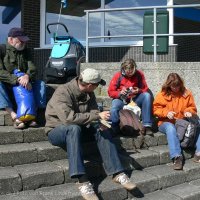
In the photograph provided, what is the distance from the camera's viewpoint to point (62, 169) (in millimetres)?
4504

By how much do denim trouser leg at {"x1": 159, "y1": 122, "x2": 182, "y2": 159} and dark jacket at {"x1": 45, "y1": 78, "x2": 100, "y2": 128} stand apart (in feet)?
4.29

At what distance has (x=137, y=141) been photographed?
5.63m

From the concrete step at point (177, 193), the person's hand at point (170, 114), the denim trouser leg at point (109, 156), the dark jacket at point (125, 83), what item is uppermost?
the dark jacket at point (125, 83)

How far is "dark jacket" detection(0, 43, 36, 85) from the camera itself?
208 inches

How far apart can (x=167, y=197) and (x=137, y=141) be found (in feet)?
3.71

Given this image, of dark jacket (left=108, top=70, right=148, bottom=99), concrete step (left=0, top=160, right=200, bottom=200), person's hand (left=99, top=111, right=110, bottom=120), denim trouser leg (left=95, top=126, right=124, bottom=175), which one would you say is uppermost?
dark jacket (left=108, top=70, right=148, bottom=99)

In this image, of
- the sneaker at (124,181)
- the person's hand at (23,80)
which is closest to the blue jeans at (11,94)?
the person's hand at (23,80)

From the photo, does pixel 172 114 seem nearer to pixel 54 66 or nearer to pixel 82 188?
pixel 82 188

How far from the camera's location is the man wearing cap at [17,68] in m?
5.25

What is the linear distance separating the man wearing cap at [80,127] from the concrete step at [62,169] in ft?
0.73

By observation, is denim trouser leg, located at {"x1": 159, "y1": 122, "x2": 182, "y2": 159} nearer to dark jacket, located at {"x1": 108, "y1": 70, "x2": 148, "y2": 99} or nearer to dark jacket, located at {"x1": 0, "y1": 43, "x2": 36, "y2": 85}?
dark jacket, located at {"x1": 108, "y1": 70, "x2": 148, "y2": 99}

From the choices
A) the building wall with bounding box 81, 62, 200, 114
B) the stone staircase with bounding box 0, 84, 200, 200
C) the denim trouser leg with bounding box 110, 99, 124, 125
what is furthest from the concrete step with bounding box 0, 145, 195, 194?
the building wall with bounding box 81, 62, 200, 114

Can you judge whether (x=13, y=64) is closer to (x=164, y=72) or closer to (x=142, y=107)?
(x=142, y=107)

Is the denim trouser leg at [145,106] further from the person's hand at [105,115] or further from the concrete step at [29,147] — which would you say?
the person's hand at [105,115]
